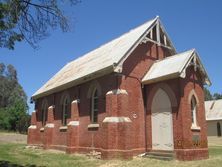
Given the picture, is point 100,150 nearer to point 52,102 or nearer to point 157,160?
point 157,160

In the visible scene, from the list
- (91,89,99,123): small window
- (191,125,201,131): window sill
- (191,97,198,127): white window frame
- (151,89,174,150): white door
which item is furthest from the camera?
(91,89,99,123): small window

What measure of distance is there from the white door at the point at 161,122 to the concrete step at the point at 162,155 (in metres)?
0.29

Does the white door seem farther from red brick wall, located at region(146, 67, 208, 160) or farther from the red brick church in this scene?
red brick wall, located at region(146, 67, 208, 160)

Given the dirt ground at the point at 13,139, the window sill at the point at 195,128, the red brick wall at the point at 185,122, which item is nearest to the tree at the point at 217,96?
the dirt ground at the point at 13,139

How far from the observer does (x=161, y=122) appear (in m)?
19.5

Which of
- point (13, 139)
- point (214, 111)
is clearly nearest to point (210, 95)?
point (214, 111)

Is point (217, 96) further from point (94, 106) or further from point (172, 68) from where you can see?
point (172, 68)

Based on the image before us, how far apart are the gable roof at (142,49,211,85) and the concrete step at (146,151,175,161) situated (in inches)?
191

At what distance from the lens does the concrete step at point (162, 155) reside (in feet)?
60.0

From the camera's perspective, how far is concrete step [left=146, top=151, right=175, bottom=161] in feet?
60.0

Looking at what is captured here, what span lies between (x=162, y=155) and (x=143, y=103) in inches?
157

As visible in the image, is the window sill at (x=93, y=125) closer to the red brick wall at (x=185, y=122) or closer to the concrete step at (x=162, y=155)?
the red brick wall at (x=185, y=122)

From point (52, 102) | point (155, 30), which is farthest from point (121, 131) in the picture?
point (52, 102)

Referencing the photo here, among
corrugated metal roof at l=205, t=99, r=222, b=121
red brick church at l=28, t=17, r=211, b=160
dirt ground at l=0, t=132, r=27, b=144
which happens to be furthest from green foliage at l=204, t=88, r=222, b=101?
red brick church at l=28, t=17, r=211, b=160
